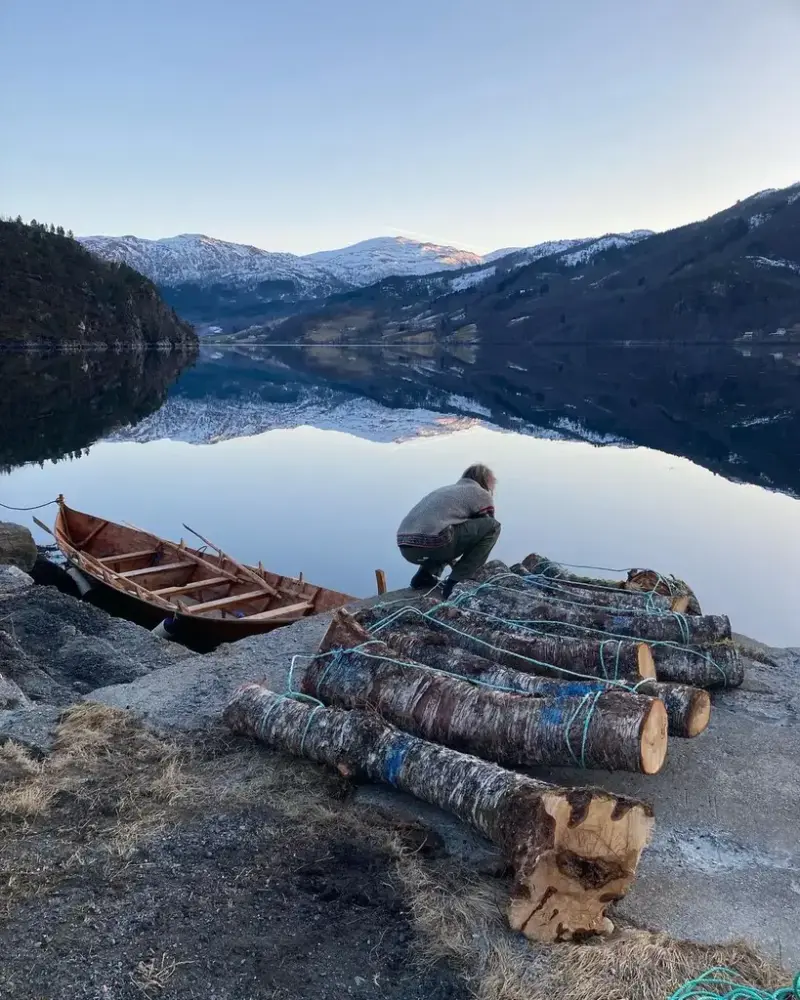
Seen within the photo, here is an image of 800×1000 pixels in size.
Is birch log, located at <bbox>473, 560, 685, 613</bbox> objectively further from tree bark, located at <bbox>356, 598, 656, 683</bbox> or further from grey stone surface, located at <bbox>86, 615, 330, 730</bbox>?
grey stone surface, located at <bbox>86, 615, 330, 730</bbox>

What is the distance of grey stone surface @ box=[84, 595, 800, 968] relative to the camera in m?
4.62

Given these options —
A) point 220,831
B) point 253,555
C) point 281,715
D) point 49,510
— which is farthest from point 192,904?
point 49,510

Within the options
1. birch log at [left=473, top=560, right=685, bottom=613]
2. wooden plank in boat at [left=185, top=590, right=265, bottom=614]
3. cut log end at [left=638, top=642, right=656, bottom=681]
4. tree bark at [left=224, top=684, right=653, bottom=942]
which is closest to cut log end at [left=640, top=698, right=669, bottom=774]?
tree bark at [left=224, top=684, right=653, bottom=942]

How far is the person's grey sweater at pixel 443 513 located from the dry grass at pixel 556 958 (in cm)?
617

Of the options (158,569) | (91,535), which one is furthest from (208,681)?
(91,535)

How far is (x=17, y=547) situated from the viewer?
17312 mm

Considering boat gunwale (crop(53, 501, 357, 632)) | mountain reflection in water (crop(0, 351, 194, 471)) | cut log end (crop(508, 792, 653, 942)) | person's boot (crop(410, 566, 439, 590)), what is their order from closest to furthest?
cut log end (crop(508, 792, 653, 942)) → person's boot (crop(410, 566, 439, 590)) → boat gunwale (crop(53, 501, 357, 632)) → mountain reflection in water (crop(0, 351, 194, 471))

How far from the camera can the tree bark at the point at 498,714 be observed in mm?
5426

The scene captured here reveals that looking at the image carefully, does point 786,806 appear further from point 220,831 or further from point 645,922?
point 220,831

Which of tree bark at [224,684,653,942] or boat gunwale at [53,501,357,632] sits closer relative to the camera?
tree bark at [224,684,653,942]

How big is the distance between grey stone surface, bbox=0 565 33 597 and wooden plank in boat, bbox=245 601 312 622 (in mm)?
4319

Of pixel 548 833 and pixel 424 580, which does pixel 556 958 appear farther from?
pixel 424 580

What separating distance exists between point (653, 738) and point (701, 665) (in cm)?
263

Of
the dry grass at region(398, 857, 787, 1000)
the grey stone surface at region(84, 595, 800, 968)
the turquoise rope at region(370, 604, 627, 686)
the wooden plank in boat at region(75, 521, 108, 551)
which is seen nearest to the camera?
the dry grass at region(398, 857, 787, 1000)
